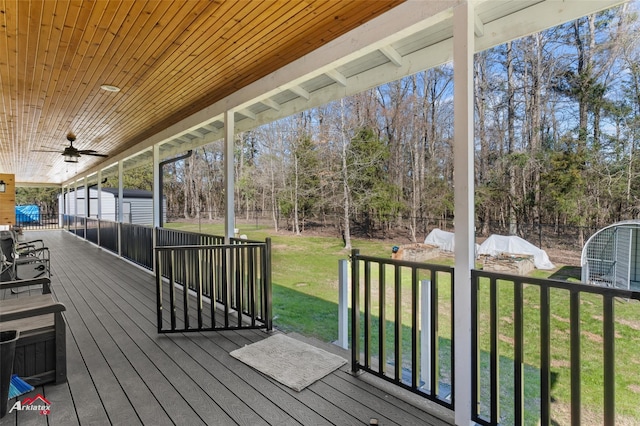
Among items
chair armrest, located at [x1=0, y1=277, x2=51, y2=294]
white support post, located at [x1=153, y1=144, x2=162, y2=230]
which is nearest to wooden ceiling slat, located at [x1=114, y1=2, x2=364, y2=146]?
chair armrest, located at [x1=0, y1=277, x2=51, y2=294]

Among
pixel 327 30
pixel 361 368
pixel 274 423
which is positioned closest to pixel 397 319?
pixel 361 368

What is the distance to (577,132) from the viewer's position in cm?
873

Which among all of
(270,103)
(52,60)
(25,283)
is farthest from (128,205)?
(25,283)

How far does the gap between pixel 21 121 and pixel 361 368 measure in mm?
6506

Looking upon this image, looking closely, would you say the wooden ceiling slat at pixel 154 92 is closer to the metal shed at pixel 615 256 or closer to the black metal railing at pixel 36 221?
the metal shed at pixel 615 256

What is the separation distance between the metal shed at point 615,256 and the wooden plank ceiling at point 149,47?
6.34 metres

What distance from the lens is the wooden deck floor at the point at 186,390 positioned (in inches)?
79.0

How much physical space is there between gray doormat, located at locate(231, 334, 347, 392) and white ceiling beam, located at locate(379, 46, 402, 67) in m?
2.78

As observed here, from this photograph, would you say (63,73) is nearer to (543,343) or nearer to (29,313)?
(29,313)

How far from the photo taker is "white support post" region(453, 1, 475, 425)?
1.92 meters

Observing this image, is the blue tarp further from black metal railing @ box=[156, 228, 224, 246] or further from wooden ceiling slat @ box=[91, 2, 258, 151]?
black metal railing @ box=[156, 228, 224, 246]

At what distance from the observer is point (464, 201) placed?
194 cm

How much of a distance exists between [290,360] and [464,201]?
193 cm

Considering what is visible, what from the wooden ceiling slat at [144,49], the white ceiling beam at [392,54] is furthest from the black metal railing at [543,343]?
the wooden ceiling slat at [144,49]
